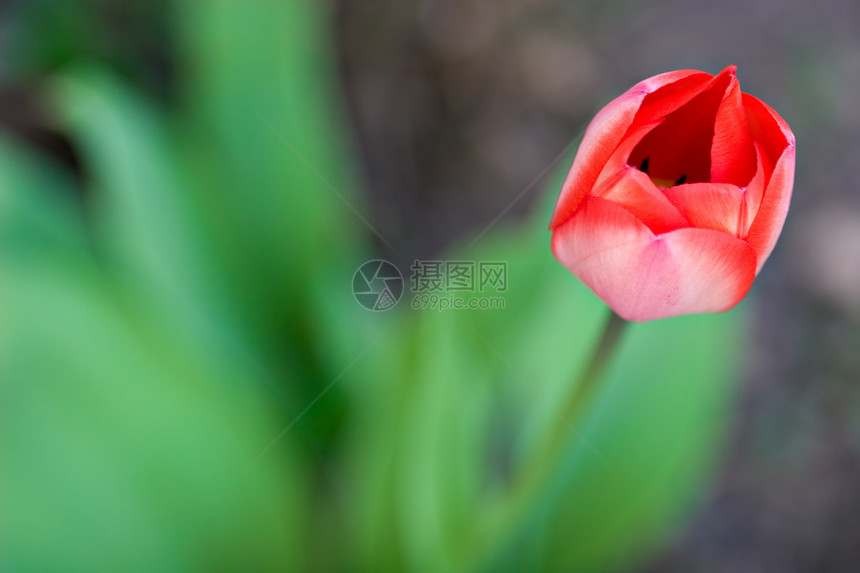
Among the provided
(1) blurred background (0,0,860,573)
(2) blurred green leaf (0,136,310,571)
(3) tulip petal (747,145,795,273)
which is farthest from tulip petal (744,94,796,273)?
(2) blurred green leaf (0,136,310,571)

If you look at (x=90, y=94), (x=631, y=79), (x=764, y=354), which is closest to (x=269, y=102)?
(x=90, y=94)

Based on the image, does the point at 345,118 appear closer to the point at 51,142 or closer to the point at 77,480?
the point at 51,142

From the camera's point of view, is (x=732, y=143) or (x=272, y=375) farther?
(x=272, y=375)

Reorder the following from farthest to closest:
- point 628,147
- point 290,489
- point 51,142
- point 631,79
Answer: point 631,79
point 51,142
point 290,489
point 628,147

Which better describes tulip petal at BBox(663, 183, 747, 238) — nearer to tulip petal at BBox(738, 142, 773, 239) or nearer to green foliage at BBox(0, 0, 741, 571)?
tulip petal at BBox(738, 142, 773, 239)

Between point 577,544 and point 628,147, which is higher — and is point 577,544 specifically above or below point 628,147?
below

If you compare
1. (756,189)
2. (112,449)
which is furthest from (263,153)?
(756,189)

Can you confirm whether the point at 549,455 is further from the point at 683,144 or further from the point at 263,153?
the point at 263,153
